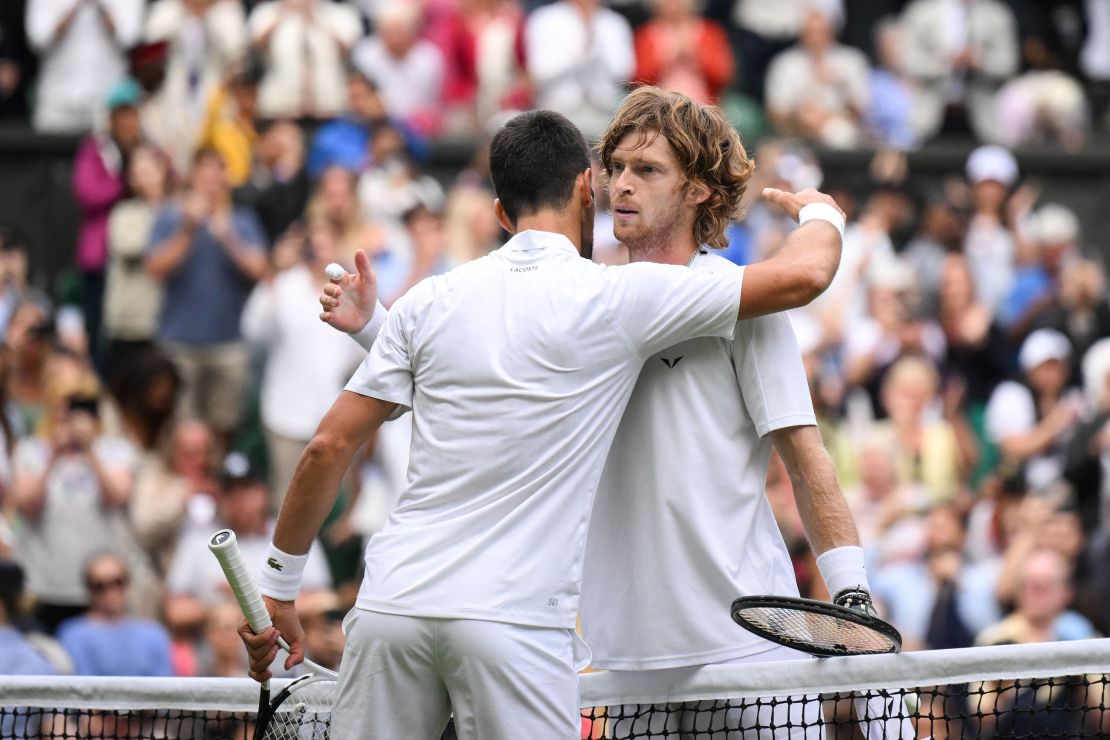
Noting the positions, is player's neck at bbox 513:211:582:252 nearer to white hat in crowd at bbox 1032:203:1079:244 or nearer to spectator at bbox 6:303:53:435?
spectator at bbox 6:303:53:435

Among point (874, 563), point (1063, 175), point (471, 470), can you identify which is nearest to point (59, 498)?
point (874, 563)

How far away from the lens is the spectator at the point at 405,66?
1306cm

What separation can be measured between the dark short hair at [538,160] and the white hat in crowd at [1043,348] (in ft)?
23.7

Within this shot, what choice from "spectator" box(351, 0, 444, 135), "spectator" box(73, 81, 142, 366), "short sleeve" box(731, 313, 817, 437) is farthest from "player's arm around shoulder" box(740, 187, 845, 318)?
"spectator" box(351, 0, 444, 135)

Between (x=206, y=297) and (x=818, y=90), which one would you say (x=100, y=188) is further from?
(x=818, y=90)

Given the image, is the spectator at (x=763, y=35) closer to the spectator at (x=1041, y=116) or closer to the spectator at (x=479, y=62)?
the spectator at (x=1041, y=116)

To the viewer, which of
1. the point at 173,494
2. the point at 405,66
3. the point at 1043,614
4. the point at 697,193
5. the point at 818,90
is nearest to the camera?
the point at 697,193

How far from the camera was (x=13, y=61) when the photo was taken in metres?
14.1

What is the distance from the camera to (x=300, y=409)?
10711 millimetres

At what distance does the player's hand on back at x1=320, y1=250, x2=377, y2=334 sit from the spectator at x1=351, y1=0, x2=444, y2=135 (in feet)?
26.5

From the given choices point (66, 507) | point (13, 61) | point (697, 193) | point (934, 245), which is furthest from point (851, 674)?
point (13, 61)

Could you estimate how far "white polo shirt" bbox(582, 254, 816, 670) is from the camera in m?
4.69

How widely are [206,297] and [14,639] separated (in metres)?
3.42

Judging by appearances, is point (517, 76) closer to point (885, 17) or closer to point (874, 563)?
point (885, 17)
